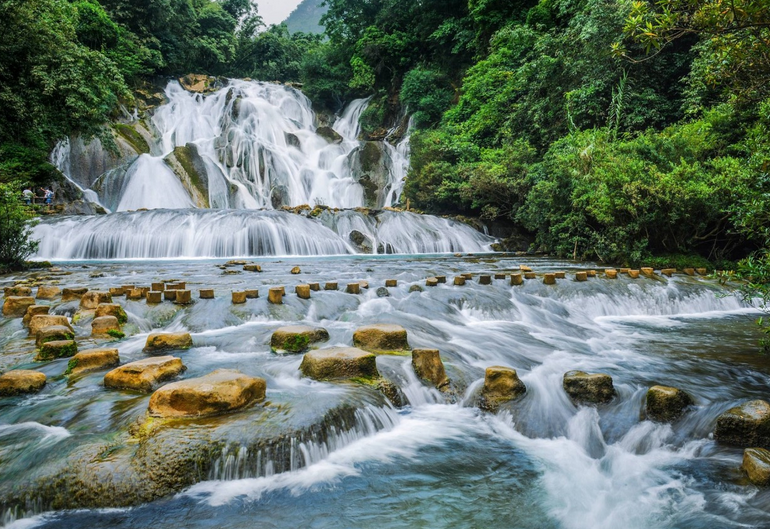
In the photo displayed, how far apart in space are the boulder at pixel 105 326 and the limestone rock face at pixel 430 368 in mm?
3553

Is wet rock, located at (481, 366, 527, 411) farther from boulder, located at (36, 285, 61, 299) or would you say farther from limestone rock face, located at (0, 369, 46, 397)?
boulder, located at (36, 285, 61, 299)

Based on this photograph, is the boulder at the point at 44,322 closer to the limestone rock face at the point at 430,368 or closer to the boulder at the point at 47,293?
the boulder at the point at 47,293

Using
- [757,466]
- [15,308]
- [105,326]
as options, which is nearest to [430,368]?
[757,466]

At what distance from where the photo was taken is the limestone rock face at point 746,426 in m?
2.87

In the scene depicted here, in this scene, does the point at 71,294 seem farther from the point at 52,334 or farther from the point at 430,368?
the point at 430,368

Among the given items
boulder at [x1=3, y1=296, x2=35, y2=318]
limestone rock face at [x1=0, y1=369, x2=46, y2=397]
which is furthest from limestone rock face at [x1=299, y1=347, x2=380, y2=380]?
boulder at [x1=3, y1=296, x2=35, y2=318]

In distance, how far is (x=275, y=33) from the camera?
4141cm

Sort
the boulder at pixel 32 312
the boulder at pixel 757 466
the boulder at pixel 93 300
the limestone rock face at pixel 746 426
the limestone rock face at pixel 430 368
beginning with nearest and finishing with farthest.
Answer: the boulder at pixel 757 466
the limestone rock face at pixel 746 426
the limestone rock face at pixel 430 368
the boulder at pixel 32 312
the boulder at pixel 93 300

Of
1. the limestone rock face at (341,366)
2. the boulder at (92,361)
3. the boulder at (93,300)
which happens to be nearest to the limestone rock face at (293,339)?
the limestone rock face at (341,366)

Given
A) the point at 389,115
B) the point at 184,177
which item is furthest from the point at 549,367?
the point at 389,115

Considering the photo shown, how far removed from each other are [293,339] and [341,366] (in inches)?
41.9

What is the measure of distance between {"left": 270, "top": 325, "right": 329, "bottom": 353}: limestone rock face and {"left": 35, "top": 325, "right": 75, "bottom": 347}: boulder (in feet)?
6.71

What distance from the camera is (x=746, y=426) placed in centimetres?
289

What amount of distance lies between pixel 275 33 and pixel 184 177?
89.9 ft
